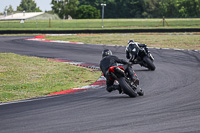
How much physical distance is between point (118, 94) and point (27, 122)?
11.7 ft

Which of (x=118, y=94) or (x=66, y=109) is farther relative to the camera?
(x=118, y=94)

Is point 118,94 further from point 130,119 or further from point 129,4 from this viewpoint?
point 129,4

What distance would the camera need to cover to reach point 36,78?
13.2 m

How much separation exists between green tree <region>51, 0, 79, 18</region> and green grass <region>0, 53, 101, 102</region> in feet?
306

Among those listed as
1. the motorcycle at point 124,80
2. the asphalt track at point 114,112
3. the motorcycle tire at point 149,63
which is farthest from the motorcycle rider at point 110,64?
the motorcycle tire at point 149,63

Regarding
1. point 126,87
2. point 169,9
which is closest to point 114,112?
point 126,87

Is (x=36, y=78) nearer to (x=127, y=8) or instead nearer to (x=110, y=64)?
(x=110, y=64)

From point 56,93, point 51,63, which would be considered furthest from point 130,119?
point 51,63

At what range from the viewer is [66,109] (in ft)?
24.9

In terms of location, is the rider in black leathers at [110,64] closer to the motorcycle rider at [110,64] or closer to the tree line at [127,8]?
the motorcycle rider at [110,64]

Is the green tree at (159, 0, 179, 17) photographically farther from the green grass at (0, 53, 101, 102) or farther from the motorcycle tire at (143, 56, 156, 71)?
the motorcycle tire at (143, 56, 156, 71)

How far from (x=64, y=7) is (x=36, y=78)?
10185cm

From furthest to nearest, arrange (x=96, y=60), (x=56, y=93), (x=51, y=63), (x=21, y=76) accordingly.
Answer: (x=96, y=60)
(x=51, y=63)
(x=21, y=76)
(x=56, y=93)

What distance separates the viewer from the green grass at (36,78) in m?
10.6
